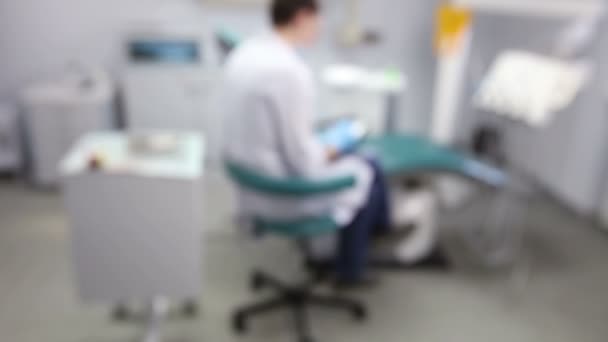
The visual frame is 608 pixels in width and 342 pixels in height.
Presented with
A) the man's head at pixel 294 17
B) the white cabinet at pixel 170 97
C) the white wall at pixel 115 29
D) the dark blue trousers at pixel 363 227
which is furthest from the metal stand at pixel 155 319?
the white wall at pixel 115 29

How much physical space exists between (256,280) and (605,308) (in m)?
1.58

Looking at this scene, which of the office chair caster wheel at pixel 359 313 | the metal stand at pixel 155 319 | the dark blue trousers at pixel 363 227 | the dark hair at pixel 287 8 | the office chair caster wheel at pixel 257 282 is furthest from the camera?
the office chair caster wheel at pixel 257 282

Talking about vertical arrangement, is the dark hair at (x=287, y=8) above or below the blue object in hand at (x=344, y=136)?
above

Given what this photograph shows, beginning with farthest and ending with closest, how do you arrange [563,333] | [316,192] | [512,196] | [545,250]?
[512,196] < [545,250] < [563,333] < [316,192]

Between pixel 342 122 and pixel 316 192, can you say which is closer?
pixel 316 192

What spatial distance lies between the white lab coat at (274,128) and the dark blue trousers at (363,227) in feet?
0.50

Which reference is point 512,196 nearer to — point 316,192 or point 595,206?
point 595,206

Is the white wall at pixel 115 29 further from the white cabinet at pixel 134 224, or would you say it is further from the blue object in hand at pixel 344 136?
the white cabinet at pixel 134 224

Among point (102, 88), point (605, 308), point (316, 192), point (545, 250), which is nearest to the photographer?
point (316, 192)

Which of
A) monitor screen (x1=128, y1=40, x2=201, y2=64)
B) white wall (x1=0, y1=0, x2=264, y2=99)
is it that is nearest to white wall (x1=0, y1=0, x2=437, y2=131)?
white wall (x1=0, y1=0, x2=264, y2=99)

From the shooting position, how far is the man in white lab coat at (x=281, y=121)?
1.95 m

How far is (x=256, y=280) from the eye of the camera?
2.54m

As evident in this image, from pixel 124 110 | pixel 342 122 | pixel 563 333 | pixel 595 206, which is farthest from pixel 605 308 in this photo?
pixel 124 110

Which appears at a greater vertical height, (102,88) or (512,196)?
(102,88)
